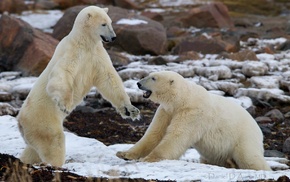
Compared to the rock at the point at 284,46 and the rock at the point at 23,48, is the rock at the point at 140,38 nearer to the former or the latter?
the rock at the point at 23,48

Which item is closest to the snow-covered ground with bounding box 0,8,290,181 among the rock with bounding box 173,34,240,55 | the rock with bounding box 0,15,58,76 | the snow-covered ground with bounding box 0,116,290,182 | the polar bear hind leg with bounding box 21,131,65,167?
the snow-covered ground with bounding box 0,116,290,182

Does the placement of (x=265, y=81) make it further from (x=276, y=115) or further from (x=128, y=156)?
(x=128, y=156)

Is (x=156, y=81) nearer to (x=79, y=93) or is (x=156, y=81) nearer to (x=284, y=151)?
(x=79, y=93)

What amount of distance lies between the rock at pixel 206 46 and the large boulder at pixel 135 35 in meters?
0.60

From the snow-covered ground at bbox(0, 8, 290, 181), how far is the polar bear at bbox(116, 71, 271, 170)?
1.29 ft

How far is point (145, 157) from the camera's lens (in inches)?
311

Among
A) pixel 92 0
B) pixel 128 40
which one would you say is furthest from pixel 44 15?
pixel 128 40

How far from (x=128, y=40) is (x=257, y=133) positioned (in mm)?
11383

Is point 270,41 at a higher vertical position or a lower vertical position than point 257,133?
lower

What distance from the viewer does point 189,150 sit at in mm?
9938

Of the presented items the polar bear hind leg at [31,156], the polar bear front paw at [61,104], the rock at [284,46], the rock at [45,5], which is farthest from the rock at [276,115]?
the rock at [45,5]

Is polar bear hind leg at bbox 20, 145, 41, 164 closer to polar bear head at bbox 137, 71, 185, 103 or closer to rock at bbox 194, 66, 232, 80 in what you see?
polar bear head at bbox 137, 71, 185, 103

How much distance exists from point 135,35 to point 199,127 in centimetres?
1164

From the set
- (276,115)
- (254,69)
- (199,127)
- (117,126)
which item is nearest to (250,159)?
(199,127)
